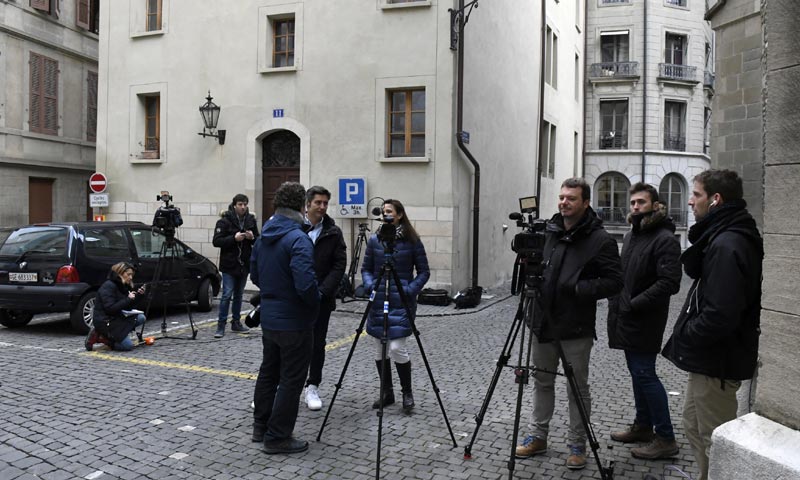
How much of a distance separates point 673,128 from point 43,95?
2723cm

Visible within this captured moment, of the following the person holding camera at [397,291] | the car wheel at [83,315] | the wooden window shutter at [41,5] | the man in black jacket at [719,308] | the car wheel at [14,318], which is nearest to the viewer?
the man in black jacket at [719,308]

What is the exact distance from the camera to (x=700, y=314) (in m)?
3.51

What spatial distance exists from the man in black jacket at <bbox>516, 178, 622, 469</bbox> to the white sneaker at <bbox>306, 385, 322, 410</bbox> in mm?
2126

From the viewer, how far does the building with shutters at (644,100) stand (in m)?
31.9

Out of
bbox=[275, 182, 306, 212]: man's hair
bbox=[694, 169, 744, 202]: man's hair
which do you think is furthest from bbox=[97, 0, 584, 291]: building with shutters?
bbox=[694, 169, 744, 202]: man's hair

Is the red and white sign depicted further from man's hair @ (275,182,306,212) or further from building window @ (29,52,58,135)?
man's hair @ (275,182,306,212)

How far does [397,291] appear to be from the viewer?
5590 millimetres

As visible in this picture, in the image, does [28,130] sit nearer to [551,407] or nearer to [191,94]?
[191,94]

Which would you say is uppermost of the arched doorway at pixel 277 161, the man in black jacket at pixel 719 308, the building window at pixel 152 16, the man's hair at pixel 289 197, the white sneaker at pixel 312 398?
the building window at pixel 152 16

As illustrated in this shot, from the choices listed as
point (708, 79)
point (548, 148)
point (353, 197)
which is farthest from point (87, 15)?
point (708, 79)

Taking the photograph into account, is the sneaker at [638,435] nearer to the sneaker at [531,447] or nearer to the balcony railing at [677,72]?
the sneaker at [531,447]

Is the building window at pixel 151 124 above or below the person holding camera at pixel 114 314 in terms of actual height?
above

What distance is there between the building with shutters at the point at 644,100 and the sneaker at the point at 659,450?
28372mm

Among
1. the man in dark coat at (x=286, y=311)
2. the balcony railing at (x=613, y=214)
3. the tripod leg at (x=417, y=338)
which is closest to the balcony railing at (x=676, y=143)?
the balcony railing at (x=613, y=214)
